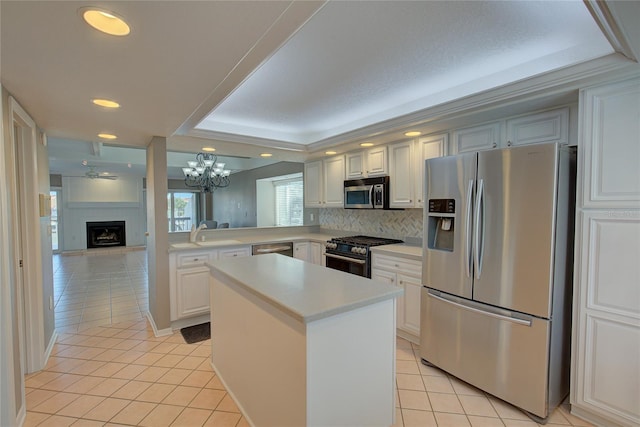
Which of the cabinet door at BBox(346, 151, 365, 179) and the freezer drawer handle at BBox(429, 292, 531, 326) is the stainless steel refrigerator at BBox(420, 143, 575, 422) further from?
the cabinet door at BBox(346, 151, 365, 179)

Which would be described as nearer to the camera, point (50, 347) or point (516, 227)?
point (516, 227)

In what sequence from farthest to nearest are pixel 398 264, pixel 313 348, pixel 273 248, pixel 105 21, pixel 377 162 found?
pixel 273 248
pixel 377 162
pixel 398 264
pixel 313 348
pixel 105 21

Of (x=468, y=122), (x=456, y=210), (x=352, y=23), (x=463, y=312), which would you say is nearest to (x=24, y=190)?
(x=352, y=23)

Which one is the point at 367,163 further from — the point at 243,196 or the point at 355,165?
the point at 243,196

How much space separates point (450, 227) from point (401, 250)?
2.56ft

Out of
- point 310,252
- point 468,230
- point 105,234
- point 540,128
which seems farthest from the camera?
point 105,234

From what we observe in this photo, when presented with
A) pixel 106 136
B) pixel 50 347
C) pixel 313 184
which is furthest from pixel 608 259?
pixel 50 347

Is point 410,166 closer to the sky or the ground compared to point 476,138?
closer to the ground

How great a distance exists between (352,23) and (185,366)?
291 centimetres

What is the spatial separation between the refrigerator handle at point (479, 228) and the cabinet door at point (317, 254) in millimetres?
2273

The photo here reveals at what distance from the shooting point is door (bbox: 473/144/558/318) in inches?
74.2

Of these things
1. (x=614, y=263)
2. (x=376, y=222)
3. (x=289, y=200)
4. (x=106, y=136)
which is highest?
(x=106, y=136)

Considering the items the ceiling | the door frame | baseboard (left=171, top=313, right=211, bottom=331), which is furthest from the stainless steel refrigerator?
the door frame

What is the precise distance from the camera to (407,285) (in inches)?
118
